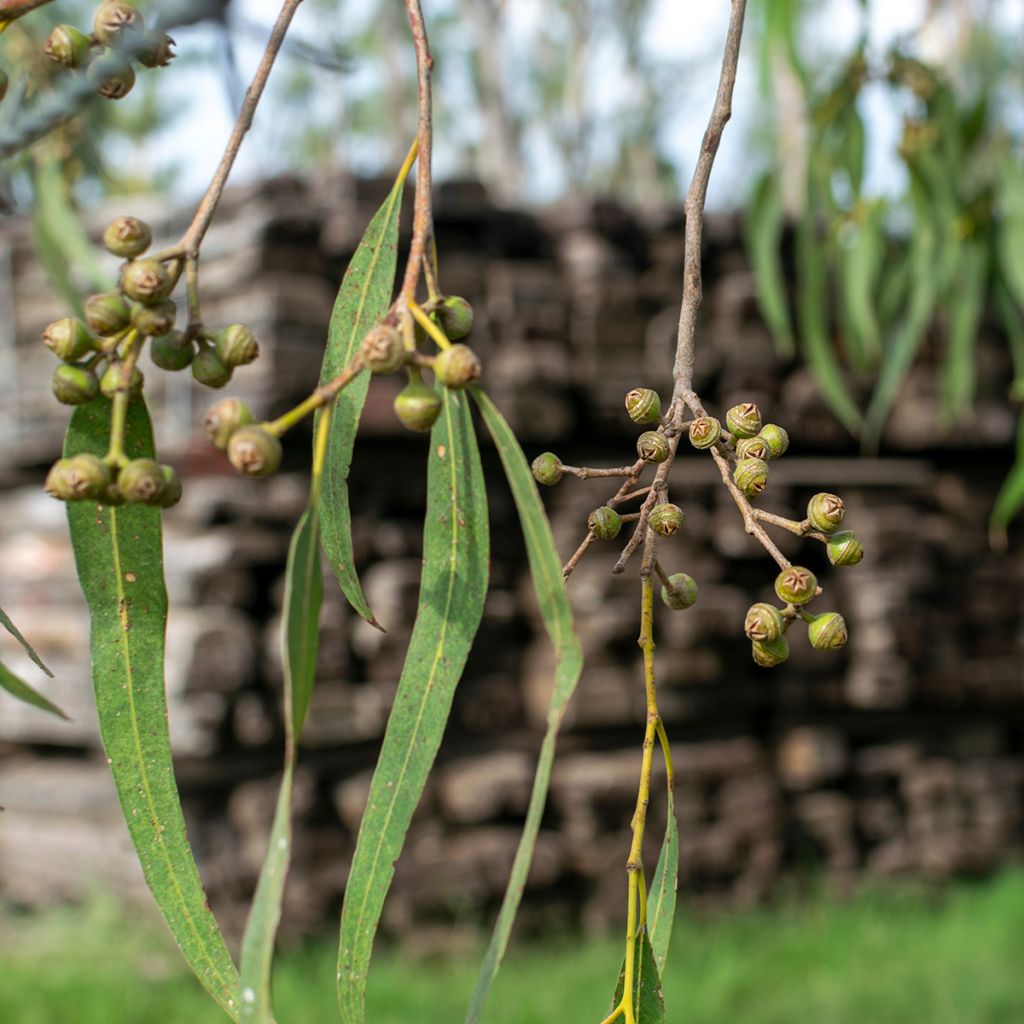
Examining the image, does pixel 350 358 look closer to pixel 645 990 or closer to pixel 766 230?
pixel 645 990

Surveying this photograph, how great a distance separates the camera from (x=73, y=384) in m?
0.52

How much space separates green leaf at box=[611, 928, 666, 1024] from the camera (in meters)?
0.57

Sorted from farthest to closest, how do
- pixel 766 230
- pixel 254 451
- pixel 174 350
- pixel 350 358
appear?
pixel 766 230 < pixel 350 358 < pixel 174 350 < pixel 254 451

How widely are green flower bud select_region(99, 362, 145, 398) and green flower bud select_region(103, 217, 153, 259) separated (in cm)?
5

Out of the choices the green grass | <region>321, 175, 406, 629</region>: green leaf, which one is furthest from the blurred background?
<region>321, 175, 406, 629</region>: green leaf

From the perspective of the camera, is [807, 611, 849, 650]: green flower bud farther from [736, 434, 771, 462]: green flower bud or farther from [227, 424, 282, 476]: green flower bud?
[227, 424, 282, 476]: green flower bud

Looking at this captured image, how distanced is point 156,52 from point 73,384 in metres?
0.19

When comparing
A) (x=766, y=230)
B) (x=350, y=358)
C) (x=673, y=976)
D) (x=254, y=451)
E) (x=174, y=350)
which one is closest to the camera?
(x=254, y=451)

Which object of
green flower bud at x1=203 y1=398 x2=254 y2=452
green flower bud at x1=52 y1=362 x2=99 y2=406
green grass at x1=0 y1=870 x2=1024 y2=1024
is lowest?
green grass at x1=0 y1=870 x2=1024 y2=1024

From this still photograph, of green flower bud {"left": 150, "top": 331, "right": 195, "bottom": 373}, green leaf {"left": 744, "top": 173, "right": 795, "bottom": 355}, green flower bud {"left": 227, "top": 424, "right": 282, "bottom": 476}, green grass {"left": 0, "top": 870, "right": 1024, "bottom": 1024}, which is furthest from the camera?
green grass {"left": 0, "top": 870, "right": 1024, "bottom": 1024}

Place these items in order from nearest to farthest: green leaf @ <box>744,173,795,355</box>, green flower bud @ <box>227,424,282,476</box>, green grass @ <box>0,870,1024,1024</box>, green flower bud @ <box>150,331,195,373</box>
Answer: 1. green flower bud @ <box>227,424,282,476</box>
2. green flower bud @ <box>150,331,195,373</box>
3. green leaf @ <box>744,173,795,355</box>
4. green grass @ <box>0,870,1024,1024</box>

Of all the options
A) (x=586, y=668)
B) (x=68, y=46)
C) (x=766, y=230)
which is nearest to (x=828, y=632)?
(x=68, y=46)

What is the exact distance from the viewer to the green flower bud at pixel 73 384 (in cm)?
52

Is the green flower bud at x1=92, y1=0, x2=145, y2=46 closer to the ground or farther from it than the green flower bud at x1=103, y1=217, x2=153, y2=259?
farther from it
